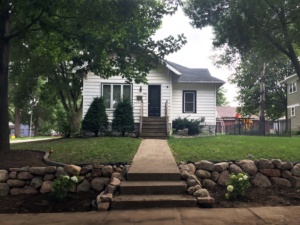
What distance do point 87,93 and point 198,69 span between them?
8.56 meters

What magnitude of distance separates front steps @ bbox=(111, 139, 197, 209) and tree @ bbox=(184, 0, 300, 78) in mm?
5345

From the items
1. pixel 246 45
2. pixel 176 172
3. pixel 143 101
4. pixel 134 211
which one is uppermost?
pixel 246 45

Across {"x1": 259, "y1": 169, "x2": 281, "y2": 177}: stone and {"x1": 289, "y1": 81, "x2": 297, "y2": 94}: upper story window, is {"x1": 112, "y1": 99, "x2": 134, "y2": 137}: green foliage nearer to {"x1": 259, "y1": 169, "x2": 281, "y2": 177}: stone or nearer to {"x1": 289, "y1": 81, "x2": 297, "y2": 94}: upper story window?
{"x1": 259, "y1": 169, "x2": 281, "y2": 177}: stone

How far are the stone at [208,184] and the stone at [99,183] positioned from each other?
7.04 feet

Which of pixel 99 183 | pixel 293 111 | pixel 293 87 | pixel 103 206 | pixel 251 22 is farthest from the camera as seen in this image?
pixel 293 87

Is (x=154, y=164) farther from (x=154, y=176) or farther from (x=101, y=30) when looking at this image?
(x=101, y=30)

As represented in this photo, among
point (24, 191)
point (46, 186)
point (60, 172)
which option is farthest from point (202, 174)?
point (24, 191)

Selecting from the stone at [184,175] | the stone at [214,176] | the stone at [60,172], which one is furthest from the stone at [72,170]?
the stone at [214,176]

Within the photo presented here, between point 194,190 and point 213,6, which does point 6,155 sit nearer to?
point 194,190

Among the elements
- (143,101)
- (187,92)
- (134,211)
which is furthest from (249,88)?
(134,211)

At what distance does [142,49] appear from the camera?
783cm

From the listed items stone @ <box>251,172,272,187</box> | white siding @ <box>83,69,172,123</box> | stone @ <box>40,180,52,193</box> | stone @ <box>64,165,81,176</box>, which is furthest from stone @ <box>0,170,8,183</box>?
white siding @ <box>83,69,172,123</box>

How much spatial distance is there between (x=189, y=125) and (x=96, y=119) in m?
5.61

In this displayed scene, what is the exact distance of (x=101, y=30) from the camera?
7.49 meters
